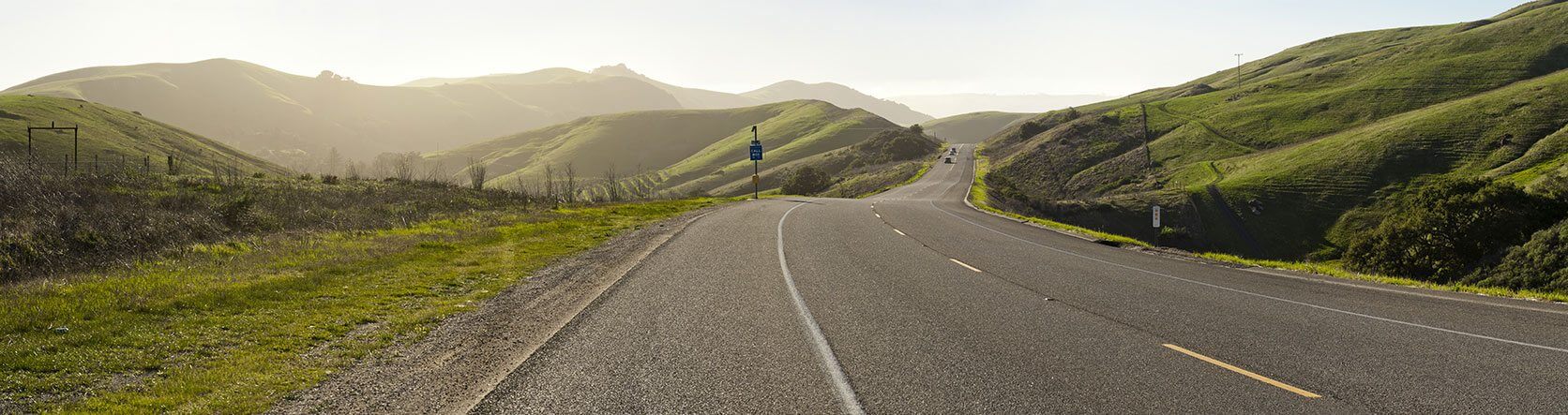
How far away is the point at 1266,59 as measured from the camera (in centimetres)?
19200

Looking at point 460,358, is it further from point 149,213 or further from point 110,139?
point 110,139

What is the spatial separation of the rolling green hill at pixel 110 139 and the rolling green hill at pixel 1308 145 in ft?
312

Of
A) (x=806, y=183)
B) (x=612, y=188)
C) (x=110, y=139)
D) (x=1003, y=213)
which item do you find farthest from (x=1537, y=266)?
(x=110, y=139)

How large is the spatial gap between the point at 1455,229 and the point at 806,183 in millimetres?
60562

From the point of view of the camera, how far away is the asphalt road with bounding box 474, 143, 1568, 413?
249 inches

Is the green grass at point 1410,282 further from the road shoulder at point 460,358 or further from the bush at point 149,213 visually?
the bush at point 149,213

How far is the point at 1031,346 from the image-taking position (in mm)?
8250

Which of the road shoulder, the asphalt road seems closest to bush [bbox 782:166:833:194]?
the asphalt road

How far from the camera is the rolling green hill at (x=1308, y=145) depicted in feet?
210

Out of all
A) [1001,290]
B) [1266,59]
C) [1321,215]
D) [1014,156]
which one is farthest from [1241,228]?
[1266,59]

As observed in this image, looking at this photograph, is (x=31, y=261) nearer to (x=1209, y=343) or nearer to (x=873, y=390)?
(x=873, y=390)

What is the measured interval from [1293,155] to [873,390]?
91085 millimetres

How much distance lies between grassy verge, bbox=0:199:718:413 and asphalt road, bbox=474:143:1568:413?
2550 millimetres

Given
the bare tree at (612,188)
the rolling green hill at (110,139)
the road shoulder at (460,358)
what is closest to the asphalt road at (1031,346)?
the road shoulder at (460,358)
